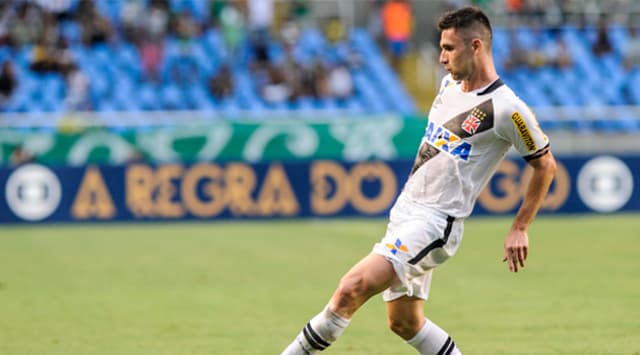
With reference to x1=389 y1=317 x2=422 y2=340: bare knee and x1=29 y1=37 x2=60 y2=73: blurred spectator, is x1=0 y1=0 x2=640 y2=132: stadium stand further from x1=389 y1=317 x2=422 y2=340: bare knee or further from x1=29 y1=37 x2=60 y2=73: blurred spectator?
x1=389 y1=317 x2=422 y2=340: bare knee

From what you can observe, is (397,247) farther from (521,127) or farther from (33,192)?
(33,192)

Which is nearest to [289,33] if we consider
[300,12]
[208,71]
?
[300,12]

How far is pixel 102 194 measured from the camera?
67.2ft

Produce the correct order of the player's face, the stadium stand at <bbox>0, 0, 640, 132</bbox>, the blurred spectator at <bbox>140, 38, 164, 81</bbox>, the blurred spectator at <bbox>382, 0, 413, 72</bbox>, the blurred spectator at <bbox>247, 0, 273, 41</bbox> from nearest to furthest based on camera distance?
1. the player's face
2. the stadium stand at <bbox>0, 0, 640, 132</bbox>
3. the blurred spectator at <bbox>140, 38, 164, 81</bbox>
4. the blurred spectator at <bbox>247, 0, 273, 41</bbox>
5. the blurred spectator at <bbox>382, 0, 413, 72</bbox>

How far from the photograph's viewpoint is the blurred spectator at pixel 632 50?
28.7 meters

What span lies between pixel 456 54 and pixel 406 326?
5.67 ft

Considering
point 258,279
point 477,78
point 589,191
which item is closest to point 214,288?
point 258,279

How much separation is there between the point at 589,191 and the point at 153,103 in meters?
9.55

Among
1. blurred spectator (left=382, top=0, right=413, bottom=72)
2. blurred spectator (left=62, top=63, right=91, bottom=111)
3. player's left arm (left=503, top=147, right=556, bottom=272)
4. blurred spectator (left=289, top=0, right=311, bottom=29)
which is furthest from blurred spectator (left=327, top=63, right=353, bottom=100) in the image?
player's left arm (left=503, top=147, right=556, bottom=272)

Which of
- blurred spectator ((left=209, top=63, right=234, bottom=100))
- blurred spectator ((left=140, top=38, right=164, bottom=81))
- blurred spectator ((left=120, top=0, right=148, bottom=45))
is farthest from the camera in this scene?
blurred spectator ((left=120, top=0, right=148, bottom=45))

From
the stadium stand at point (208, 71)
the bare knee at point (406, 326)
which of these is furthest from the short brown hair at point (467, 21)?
the stadium stand at point (208, 71)

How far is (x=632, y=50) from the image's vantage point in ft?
95.0

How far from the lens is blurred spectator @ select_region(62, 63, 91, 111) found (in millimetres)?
23078

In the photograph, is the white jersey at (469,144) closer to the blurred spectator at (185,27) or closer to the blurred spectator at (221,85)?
the blurred spectator at (221,85)
